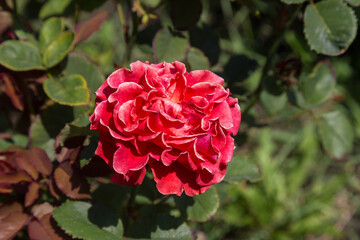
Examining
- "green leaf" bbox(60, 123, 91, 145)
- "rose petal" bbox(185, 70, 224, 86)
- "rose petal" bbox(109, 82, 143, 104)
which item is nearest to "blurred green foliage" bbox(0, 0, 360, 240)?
"green leaf" bbox(60, 123, 91, 145)

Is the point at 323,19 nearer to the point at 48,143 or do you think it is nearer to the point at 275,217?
the point at 48,143

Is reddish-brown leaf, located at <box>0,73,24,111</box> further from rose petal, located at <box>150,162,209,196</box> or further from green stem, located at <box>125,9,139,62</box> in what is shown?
rose petal, located at <box>150,162,209,196</box>

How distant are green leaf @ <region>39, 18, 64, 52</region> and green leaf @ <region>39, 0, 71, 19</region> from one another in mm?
229

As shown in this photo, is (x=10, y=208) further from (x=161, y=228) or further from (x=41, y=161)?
(x=161, y=228)

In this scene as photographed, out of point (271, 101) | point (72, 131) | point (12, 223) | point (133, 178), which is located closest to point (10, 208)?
point (12, 223)

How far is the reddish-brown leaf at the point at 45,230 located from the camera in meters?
0.80

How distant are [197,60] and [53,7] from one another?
512mm

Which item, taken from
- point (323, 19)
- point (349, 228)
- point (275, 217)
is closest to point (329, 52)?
point (323, 19)

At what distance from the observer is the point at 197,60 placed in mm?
930

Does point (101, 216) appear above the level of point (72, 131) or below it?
below

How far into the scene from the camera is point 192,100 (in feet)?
2.16

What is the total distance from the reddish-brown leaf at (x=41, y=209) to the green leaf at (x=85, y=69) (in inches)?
10.9

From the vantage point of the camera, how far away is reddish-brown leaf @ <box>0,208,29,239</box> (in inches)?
31.4

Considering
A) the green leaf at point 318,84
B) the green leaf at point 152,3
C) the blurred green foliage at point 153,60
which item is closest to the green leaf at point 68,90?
the blurred green foliage at point 153,60
